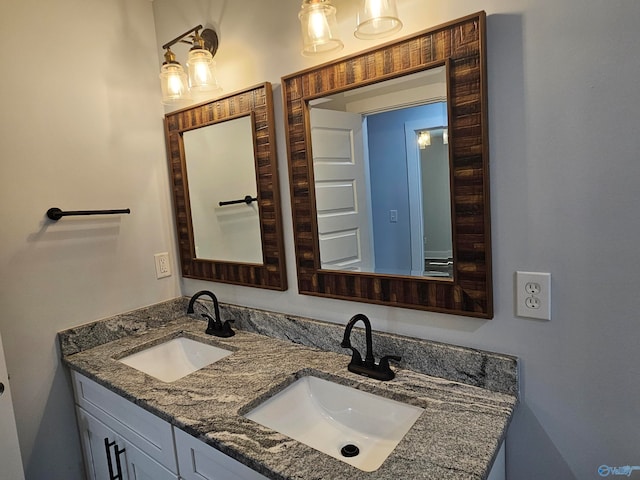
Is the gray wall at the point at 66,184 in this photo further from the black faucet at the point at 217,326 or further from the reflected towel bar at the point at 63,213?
the black faucet at the point at 217,326

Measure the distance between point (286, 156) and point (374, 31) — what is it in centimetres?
52

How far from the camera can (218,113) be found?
1.55 metres

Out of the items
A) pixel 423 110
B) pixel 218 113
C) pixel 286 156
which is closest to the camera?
pixel 423 110

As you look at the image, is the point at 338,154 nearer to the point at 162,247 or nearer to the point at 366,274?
the point at 366,274

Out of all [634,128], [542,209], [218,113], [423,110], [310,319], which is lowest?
[310,319]

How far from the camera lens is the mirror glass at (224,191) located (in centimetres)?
152

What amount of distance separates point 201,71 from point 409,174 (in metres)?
0.90

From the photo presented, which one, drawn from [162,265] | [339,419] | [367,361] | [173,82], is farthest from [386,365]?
[173,82]

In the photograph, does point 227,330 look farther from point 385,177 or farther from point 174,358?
point 385,177

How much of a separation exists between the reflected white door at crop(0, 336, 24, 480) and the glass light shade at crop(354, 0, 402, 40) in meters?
1.46

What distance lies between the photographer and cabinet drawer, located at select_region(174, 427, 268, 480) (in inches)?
34.3

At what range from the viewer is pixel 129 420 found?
1.21 meters

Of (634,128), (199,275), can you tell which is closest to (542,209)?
(634,128)

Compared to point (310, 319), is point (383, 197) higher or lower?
higher
